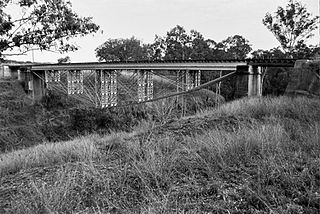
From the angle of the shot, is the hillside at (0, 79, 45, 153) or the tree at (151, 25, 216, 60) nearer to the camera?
the hillside at (0, 79, 45, 153)

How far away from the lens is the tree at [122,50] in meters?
61.2

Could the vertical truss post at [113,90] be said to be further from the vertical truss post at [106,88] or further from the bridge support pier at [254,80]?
the bridge support pier at [254,80]

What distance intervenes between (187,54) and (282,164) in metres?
52.5

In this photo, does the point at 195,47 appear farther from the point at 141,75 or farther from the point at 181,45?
the point at 141,75

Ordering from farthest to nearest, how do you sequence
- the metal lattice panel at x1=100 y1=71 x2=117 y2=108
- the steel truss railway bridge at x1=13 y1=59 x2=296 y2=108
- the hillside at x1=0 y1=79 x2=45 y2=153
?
the metal lattice panel at x1=100 y1=71 x2=117 y2=108
the hillside at x1=0 y1=79 x2=45 y2=153
the steel truss railway bridge at x1=13 y1=59 x2=296 y2=108

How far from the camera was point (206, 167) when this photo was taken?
3023mm

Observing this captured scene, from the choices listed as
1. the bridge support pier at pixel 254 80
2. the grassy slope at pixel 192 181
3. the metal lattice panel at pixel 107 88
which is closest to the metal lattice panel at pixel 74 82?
the metal lattice panel at pixel 107 88

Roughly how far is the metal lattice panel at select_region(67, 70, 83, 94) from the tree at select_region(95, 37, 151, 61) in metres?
32.8

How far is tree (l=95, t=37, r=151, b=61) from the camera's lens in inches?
2410

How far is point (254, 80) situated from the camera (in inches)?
532

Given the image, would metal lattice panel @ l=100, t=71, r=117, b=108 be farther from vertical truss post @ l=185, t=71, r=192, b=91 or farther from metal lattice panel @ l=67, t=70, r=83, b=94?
vertical truss post @ l=185, t=71, r=192, b=91

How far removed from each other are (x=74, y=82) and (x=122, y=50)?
118 ft

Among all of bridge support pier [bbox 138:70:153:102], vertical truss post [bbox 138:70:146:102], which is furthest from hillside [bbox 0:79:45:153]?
bridge support pier [bbox 138:70:153:102]

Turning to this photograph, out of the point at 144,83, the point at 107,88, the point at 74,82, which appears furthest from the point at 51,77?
the point at 144,83
